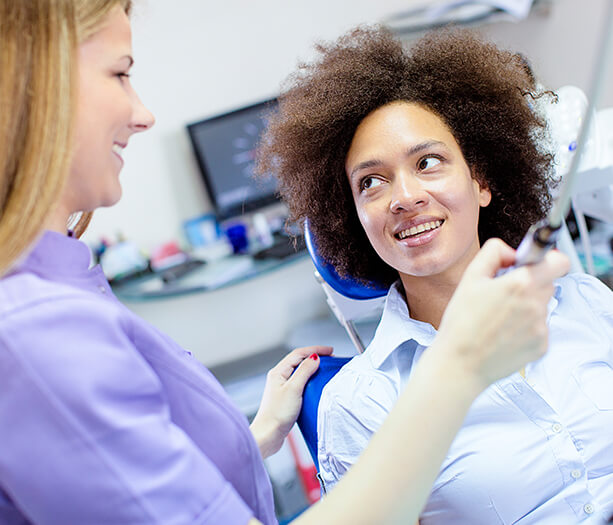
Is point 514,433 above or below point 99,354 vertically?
below

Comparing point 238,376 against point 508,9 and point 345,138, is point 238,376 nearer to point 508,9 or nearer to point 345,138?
point 345,138

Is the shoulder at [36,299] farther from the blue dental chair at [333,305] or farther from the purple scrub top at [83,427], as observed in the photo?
the blue dental chair at [333,305]

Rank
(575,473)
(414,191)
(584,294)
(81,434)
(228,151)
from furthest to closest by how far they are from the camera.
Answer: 1. (228,151)
2. (584,294)
3. (414,191)
4. (575,473)
5. (81,434)

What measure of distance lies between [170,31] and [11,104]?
2.49 meters

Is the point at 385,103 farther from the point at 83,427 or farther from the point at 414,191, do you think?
the point at 83,427

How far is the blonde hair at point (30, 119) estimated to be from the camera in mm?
535

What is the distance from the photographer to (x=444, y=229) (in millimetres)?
1076

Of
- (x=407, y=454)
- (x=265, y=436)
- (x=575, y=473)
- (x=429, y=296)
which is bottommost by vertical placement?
(x=575, y=473)

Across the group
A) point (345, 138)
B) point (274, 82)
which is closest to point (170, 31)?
point (274, 82)

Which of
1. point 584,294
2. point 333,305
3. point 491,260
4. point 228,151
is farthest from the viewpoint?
point 228,151

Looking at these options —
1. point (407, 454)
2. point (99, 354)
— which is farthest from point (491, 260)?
point (99, 354)

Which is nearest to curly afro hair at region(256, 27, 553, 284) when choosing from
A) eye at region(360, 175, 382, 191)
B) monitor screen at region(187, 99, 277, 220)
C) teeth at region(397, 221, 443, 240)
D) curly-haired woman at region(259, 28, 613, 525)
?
curly-haired woman at region(259, 28, 613, 525)

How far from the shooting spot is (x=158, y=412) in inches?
22.4

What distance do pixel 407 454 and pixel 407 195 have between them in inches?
22.7
